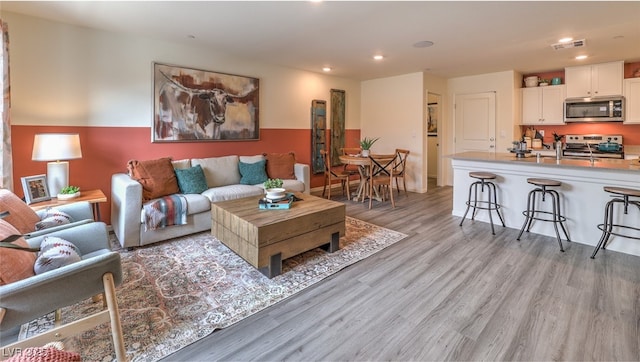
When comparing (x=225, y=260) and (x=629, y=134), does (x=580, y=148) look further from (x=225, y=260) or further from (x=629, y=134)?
(x=225, y=260)

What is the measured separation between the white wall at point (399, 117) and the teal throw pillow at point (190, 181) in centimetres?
425

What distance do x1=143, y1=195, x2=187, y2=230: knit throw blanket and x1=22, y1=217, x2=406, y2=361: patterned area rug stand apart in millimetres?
259

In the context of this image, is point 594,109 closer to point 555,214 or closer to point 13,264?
point 555,214

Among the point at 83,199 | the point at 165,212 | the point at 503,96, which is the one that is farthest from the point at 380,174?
the point at 83,199

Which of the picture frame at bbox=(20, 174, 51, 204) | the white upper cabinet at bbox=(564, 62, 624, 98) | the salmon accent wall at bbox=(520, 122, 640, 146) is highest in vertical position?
the white upper cabinet at bbox=(564, 62, 624, 98)

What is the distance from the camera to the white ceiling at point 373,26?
9.88ft

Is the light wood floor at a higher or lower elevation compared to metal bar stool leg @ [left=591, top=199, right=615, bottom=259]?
lower

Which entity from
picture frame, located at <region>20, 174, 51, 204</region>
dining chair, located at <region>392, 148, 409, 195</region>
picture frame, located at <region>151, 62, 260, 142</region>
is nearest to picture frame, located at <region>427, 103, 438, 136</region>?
dining chair, located at <region>392, 148, 409, 195</region>

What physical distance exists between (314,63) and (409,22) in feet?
7.59

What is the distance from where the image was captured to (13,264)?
150 cm

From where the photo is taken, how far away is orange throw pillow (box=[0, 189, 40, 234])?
2.09 m

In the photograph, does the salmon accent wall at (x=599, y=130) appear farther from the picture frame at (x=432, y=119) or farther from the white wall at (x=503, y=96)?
the picture frame at (x=432, y=119)

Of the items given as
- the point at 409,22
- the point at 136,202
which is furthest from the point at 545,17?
the point at 136,202

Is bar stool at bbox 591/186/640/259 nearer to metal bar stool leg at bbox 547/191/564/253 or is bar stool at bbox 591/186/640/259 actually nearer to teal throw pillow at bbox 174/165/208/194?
metal bar stool leg at bbox 547/191/564/253
